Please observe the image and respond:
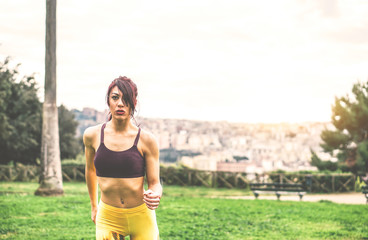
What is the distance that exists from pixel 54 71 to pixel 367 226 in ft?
36.9

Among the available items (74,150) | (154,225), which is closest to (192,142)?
(74,150)

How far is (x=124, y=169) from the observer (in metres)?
3.24

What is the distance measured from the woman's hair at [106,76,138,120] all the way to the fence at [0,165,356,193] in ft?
72.5

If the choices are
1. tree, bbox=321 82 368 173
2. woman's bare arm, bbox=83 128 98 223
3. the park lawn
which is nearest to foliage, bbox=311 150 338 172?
tree, bbox=321 82 368 173

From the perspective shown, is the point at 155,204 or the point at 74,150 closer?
the point at 155,204

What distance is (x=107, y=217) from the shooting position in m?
3.37

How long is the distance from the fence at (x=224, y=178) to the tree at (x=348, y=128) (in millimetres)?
12068

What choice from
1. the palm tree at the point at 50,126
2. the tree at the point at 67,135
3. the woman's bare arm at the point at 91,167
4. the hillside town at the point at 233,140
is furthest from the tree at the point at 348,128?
the woman's bare arm at the point at 91,167

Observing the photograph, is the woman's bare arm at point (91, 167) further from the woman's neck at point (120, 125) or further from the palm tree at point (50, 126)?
the palm tree at point (50, 126)

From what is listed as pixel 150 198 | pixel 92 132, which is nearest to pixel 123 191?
pixel 150 198

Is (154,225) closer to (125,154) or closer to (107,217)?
(107,217)

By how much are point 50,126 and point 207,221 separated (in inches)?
301

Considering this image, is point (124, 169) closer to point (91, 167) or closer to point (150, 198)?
point (150, 198)

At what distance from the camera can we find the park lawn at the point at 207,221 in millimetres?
8938
